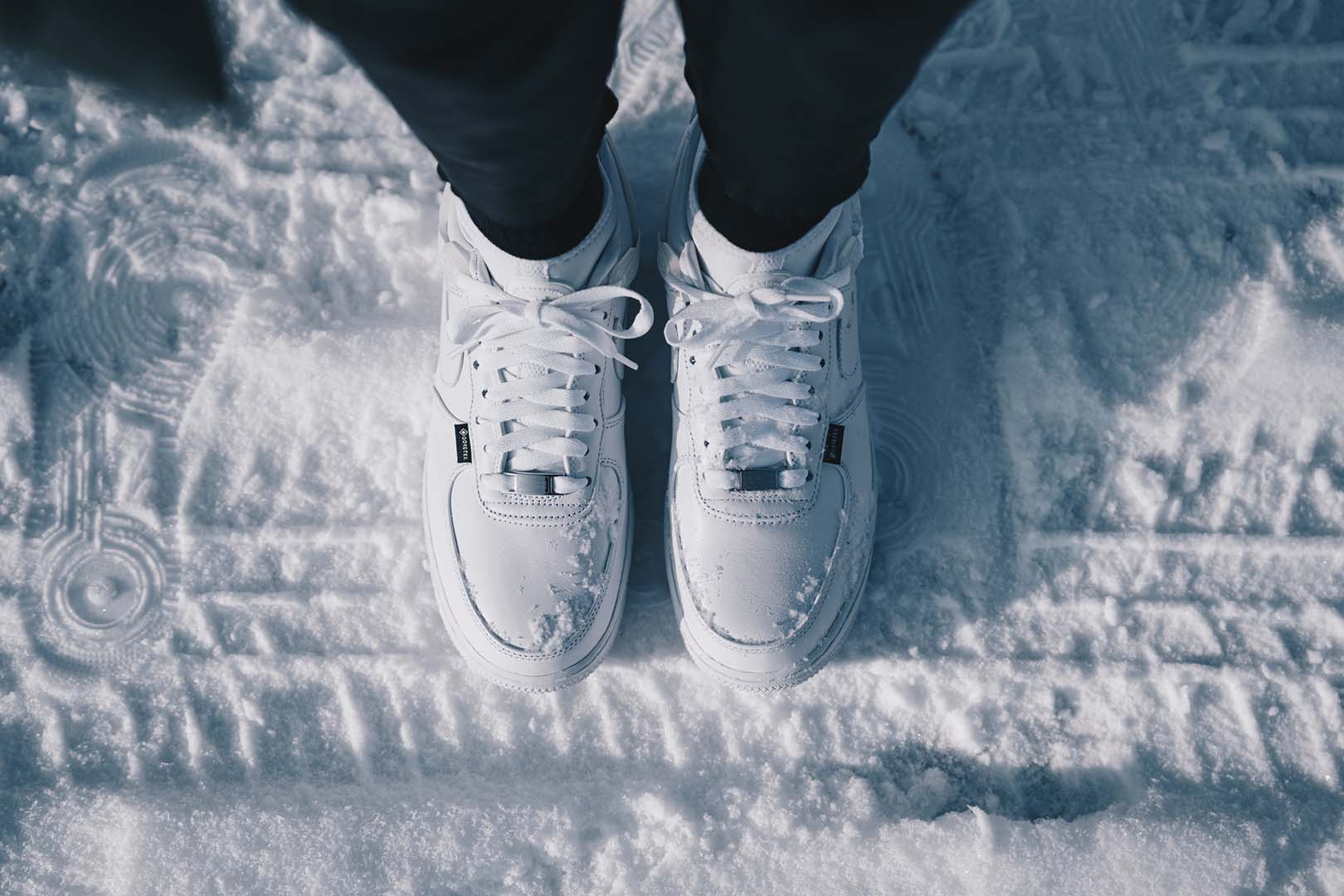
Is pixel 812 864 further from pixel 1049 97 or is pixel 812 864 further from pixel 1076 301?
pixel 1049 97

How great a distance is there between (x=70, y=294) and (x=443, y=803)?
78 cm

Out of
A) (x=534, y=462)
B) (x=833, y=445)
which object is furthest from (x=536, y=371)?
(x=833, y=445)

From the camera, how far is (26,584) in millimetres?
1051

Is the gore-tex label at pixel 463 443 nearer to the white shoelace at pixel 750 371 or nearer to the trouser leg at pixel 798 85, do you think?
the white shoelace at pixel 750 371

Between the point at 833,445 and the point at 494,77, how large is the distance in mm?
545

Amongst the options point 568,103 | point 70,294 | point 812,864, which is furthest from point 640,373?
point 70,294

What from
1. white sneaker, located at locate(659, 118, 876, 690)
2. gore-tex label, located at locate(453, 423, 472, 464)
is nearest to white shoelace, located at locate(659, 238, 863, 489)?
white sneaker, located at locate(659, 118, 876, 690)

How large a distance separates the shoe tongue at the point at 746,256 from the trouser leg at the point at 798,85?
4 cm

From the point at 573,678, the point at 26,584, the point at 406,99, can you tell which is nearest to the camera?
the point at 406,99

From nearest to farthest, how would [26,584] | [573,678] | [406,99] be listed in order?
[406,99], [573,678], [26,584]

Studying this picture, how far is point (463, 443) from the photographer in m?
0.94

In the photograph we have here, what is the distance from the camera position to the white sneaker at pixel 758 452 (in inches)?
34.3

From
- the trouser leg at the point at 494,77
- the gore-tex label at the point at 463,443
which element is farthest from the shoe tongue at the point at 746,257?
the gore-tex label at the point at 463,443

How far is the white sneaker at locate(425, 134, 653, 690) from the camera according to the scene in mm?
880
